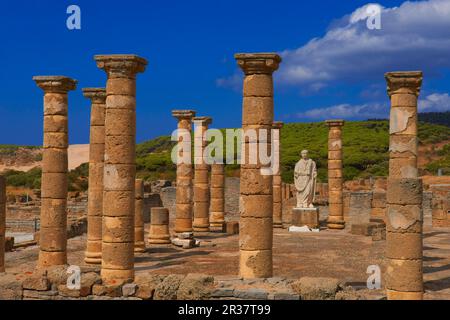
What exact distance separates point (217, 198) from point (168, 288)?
1441cm

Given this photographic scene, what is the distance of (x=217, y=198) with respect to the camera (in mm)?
25516

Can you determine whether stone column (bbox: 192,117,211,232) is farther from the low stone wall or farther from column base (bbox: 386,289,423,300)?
column base (bbox: 386,289,423,300)

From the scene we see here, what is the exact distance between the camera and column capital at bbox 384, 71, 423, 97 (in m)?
12.5

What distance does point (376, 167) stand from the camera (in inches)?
1914

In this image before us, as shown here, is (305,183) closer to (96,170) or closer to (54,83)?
(96,170)

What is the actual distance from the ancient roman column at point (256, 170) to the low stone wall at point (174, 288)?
683 mm

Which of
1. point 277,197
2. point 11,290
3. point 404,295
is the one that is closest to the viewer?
point 404,295

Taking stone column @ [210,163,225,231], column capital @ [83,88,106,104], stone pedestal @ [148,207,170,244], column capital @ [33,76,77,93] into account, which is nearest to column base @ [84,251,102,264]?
stone pedestal @ [148,207,170,244]

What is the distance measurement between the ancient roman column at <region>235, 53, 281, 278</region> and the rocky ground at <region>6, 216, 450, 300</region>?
70cm

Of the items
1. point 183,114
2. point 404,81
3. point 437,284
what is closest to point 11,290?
point 437,284

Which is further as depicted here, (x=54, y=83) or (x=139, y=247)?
(x=139, y=247)

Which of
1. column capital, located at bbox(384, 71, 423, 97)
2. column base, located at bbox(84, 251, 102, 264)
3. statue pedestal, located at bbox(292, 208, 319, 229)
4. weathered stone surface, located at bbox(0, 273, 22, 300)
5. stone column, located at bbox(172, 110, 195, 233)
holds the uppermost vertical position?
column capital, located at bbox(384, 71, 423, 97)
